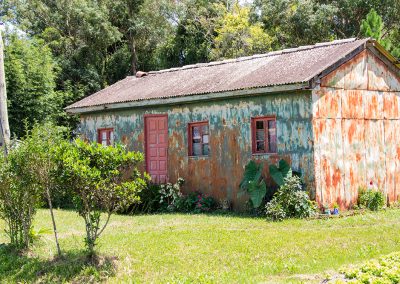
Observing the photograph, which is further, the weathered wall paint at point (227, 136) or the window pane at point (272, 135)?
the window pane at point (272, 135)

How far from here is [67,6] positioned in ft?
109

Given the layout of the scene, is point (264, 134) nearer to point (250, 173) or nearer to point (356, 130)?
point (250, 173)

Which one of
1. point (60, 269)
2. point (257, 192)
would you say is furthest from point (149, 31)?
point (60, 269)

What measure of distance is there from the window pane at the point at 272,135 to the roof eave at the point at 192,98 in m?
0.97

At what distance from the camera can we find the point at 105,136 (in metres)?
20.2

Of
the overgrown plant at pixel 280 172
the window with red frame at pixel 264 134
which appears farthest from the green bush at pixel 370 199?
the window with red frame at pixel 264 134

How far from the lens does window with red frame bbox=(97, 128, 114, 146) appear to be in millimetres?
19958

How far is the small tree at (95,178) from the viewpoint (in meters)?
9.64

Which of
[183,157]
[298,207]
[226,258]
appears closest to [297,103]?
[298,207]

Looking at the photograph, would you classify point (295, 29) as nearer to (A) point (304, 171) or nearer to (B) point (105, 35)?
(B) point (105, 35)

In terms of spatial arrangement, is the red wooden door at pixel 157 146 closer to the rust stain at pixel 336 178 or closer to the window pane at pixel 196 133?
the window pane at pixel 196 133

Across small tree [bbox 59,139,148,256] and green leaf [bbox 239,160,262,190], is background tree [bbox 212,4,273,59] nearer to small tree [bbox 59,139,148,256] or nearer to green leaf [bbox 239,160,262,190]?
green leaf [bbox 239,160,262,190]

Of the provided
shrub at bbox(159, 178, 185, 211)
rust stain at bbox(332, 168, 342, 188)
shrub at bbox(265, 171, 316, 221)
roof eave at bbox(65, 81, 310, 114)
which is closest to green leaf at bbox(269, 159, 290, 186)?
shrub at bbox(265, 171, 316, 221)

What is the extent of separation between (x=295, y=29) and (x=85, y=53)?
12419mm
